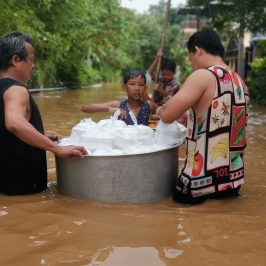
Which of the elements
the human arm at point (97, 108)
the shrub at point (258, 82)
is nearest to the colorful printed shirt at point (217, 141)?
the human arm at point (97, 108)

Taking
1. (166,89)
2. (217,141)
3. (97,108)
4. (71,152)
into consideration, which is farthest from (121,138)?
(166,89)

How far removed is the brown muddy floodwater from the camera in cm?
261

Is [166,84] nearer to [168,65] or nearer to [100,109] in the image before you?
[168,65]

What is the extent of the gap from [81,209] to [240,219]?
1.17 metres

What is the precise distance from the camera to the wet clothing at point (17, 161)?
145 inches

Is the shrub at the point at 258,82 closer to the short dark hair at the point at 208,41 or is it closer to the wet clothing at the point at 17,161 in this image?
the short dark hair at the point at 208,41

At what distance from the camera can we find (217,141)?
3.57 metres

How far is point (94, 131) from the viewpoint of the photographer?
3.63 meters

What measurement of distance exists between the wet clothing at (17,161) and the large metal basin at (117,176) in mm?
242

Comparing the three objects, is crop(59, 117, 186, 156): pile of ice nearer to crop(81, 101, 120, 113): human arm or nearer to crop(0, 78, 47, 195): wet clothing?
crop(0, 78, 47, 195): wet clothing

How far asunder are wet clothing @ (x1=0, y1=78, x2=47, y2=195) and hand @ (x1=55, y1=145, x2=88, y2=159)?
458 mm

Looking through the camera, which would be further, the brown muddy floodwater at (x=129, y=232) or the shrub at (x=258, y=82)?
the shrub at (x=258, y=82)

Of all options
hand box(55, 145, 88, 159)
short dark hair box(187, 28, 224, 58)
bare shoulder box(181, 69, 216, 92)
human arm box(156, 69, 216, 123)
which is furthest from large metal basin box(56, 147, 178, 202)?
short dark hair box(187, 28, 224, 58)

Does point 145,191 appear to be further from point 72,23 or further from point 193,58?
point 72,23
